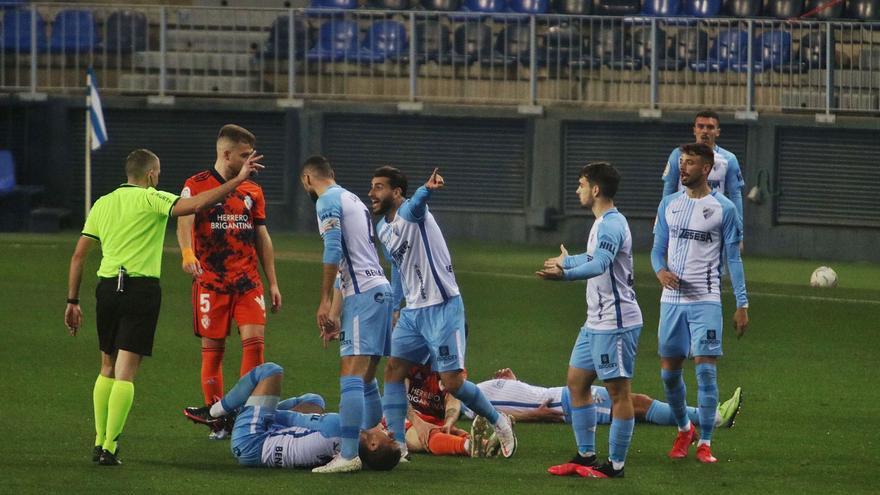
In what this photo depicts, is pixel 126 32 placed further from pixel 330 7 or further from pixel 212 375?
pixel 212 375

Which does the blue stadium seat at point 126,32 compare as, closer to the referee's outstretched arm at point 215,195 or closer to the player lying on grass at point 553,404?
the player lying on grass at point 553,404

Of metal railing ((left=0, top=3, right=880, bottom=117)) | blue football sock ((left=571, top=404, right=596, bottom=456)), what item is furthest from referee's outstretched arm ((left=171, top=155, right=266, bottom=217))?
metal railing ((left=0, top=3, right=880, bottom=117))

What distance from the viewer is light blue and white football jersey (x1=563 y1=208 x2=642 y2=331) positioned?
988 cm

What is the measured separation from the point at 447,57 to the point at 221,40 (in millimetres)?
3594

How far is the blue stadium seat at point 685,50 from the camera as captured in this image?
24.7 m

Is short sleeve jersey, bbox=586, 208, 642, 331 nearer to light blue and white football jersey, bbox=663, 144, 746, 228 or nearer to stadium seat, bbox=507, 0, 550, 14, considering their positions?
light blue and white football jersey, bbox=663, 144, 746, 228

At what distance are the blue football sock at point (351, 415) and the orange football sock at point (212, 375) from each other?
1.82 m

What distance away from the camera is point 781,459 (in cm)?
1073

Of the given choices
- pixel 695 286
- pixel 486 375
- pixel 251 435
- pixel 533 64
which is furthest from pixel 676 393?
pixel 533 64

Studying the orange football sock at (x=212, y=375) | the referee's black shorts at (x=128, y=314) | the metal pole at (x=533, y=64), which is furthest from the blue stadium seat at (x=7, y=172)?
the referee's black shorts at (x=128, y=314)

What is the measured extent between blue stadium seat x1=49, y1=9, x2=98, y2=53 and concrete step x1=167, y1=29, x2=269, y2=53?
51.8 inches

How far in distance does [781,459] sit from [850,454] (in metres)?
0.52

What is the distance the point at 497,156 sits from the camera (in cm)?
2559

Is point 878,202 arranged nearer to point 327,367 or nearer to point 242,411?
point 327,367
